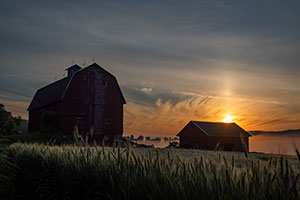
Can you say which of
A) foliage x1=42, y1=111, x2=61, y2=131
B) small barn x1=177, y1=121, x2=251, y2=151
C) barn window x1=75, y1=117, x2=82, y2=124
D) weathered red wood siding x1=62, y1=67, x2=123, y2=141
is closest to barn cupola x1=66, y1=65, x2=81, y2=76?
weathered red wood siding x1=62, y1=67, x2=123, y2=141

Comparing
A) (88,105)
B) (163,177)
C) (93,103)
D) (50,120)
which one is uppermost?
(93,103)

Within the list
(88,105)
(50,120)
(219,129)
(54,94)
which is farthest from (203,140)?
(54,94)

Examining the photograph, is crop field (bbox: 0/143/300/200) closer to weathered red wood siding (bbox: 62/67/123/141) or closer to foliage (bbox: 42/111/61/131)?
weathered red wood siding (bbox: 62/67/123/141)

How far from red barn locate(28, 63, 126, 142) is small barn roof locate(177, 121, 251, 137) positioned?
1179cm

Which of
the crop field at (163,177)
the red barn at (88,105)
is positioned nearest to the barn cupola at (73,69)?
the red barn at (88,105)

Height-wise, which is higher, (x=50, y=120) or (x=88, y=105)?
(x=88, y=105)

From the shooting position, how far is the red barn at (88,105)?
Answer: 32.2 m

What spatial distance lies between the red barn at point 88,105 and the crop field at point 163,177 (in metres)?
26.6

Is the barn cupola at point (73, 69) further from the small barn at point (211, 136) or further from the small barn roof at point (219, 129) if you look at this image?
the small barn roof at point (219, 129)

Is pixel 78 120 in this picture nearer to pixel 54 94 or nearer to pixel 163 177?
pixel 54 94

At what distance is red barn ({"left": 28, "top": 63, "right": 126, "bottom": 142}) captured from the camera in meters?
32.2

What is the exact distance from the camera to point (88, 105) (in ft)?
109

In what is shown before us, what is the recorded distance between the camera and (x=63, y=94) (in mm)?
32094

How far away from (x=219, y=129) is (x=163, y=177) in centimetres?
3751
